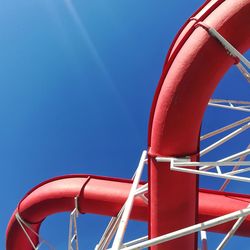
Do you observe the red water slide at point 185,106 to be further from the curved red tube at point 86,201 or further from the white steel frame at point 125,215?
the curved red tube at point 86,201

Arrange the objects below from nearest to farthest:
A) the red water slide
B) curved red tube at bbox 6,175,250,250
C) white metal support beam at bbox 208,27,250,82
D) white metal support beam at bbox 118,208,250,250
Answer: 1. white metal support beam at bbox 118,208,250,250
2. white metal support beam at bbox 208,27,250,82
3. the red water slide
4. curved red tube at bbox 6,175,250,250

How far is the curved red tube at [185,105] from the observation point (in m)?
4.56

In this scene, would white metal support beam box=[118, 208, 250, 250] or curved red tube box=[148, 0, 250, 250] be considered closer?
white metal support beam box=[118, 208, 250, 250]

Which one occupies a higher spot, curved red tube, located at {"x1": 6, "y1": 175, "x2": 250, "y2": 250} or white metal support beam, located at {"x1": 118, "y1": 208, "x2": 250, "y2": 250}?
curved red tube, located at {"x1": 6, "y1": 175, "x2": 250, "y2": 250}

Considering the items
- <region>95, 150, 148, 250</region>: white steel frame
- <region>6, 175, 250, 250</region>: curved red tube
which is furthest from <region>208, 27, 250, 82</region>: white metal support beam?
<region>6, 175, 250, 250</region>: curved red tube

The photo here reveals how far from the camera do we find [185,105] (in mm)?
4621

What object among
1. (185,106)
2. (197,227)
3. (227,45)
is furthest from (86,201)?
(227,45)

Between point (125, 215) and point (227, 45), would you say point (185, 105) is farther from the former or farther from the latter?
point (125, 215)

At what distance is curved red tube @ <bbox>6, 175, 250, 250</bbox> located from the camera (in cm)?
665

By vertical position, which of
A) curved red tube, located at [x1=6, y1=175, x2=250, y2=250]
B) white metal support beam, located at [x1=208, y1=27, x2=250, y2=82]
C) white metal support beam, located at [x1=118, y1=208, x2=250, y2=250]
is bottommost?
white metal support beam, located at [x1=118, y1=208, x2=250, y2=250]

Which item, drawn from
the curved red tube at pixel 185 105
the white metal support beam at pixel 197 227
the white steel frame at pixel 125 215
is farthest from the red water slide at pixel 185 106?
the white metal support beam at pixel 197 227

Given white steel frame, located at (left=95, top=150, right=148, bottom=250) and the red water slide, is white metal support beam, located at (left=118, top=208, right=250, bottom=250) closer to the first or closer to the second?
white steel frame, located at (left=95, top=150, right=148, bottom=250)

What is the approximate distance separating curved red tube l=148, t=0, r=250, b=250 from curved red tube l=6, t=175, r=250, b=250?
199 centimetres

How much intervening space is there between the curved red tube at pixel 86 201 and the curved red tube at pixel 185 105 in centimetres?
199
